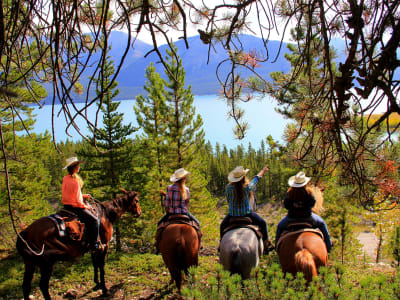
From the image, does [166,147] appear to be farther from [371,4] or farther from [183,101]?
[371,4]

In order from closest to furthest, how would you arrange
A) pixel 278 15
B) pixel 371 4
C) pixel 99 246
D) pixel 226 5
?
pixel 226 5, pixel 371 4, pixel 278 15, pixel 99 246

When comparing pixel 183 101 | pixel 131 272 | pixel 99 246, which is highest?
pixel 183 101

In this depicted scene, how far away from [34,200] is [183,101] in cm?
831

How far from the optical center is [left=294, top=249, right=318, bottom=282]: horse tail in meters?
3.14

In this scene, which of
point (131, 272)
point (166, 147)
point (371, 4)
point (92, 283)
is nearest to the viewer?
point (371, 4)

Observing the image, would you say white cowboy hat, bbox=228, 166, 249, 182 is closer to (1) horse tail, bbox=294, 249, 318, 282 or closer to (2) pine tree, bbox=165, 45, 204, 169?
(1) horse tail, bbox=294, 249, 318, 282

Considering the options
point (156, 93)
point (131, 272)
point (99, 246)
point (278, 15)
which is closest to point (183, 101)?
point (156, 93)

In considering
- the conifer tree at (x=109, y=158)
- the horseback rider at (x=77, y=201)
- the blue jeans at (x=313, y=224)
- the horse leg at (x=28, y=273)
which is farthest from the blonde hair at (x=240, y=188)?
the conifer tree at (x=109, y=158)

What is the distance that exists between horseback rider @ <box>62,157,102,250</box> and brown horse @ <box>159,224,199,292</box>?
127 cm

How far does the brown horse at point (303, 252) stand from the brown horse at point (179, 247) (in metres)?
1.50

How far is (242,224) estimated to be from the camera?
4.48m

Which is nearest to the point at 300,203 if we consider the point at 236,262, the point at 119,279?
the point at 236,262

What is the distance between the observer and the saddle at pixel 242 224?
4.41 m

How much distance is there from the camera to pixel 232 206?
15.2 feet
